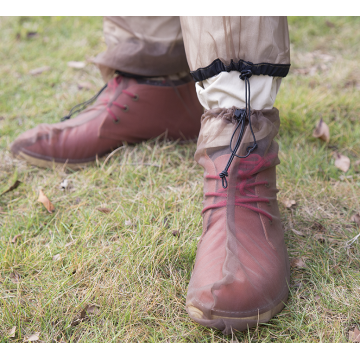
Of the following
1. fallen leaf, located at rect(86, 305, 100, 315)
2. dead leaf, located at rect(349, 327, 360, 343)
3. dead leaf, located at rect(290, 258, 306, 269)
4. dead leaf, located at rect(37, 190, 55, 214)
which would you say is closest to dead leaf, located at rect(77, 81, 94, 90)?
dead leaf, located at rect(37, 190, 55, 214)

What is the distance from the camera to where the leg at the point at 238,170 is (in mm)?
1002

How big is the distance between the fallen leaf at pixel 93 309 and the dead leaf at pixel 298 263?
66 cm

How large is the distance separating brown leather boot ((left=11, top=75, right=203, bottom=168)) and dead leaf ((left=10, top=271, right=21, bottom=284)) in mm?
647

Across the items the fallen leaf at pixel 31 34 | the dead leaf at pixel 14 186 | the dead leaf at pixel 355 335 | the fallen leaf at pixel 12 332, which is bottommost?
the dead leaf at pixel 355 335

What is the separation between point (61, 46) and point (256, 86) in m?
2.22

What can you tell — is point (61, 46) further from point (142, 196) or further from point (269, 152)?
point (269, 152)

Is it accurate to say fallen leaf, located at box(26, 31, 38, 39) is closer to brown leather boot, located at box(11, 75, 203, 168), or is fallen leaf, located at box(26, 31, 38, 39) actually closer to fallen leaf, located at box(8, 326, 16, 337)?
brown leather boot, located at box(11, 75, 203, 168)

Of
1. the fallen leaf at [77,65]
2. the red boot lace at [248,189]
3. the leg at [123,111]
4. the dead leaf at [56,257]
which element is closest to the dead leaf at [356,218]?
the red boot lace at [248,189]

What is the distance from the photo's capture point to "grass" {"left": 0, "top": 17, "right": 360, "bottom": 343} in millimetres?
1068

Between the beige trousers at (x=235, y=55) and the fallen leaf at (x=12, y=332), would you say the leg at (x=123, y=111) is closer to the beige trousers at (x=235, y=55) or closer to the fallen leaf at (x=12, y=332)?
the beige trousers at (x=235, y=55)

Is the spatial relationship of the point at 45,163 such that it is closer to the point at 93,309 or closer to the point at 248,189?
the point at 93,309

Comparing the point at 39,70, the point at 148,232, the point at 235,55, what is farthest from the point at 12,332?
the point at 39,70

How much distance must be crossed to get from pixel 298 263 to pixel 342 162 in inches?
27.7

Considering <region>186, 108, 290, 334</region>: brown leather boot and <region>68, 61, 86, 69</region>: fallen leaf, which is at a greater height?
<region>68, 61, 86, 69</region>: fallen leaf
